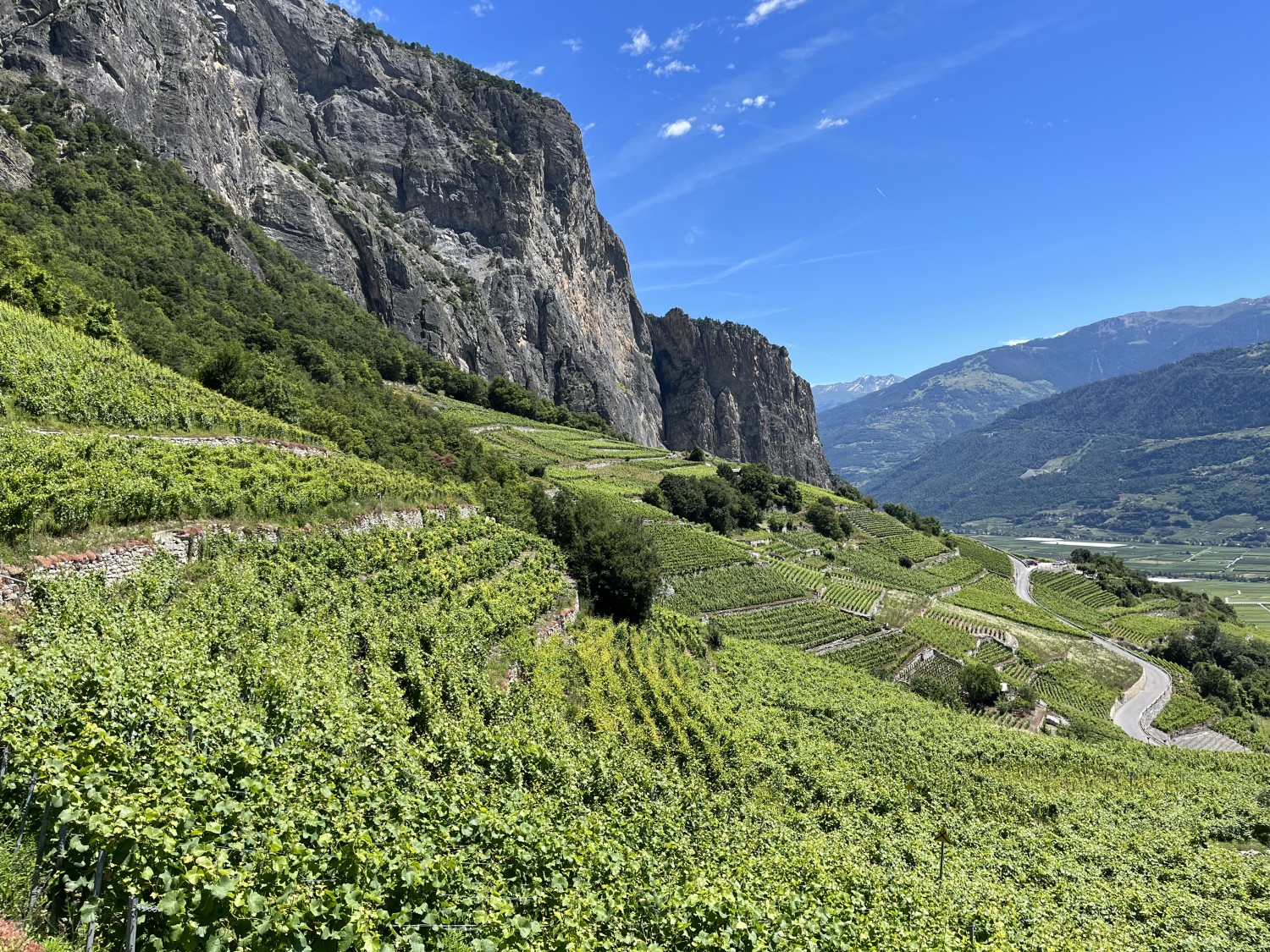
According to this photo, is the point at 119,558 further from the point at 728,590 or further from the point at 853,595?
the point at 853,595

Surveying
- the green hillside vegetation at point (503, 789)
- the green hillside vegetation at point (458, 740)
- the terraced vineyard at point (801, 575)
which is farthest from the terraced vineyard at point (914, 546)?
the green hillside vegetation at point (503, 789)

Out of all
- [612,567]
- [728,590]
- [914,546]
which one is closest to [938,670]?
[728,590]

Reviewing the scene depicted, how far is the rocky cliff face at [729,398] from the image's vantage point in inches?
7466

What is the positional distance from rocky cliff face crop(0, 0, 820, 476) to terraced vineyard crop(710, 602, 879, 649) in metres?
82.0

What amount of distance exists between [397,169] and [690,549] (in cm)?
12327

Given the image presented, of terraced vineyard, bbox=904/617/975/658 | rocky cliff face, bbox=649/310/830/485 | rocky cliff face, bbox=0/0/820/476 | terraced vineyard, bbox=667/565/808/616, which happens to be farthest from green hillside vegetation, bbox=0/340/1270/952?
rocky cliff face, bbox=649/310/830/485

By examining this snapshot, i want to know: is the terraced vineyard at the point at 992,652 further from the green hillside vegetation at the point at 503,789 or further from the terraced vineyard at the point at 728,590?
the green hillside vegetation at the point at 503,789

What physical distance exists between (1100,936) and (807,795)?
839 cm

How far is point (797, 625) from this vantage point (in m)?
51.3

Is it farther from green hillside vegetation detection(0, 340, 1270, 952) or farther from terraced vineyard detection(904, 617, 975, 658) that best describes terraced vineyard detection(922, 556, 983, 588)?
green hillside vegetation detection(0, 340, 1270, 952)

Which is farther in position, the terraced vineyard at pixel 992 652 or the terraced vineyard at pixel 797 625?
the terraced vineyard at pixel 992 652

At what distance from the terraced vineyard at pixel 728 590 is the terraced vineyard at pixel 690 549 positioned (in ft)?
3.73

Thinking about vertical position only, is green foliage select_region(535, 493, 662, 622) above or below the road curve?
above

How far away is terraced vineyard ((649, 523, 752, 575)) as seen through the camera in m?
57.0
